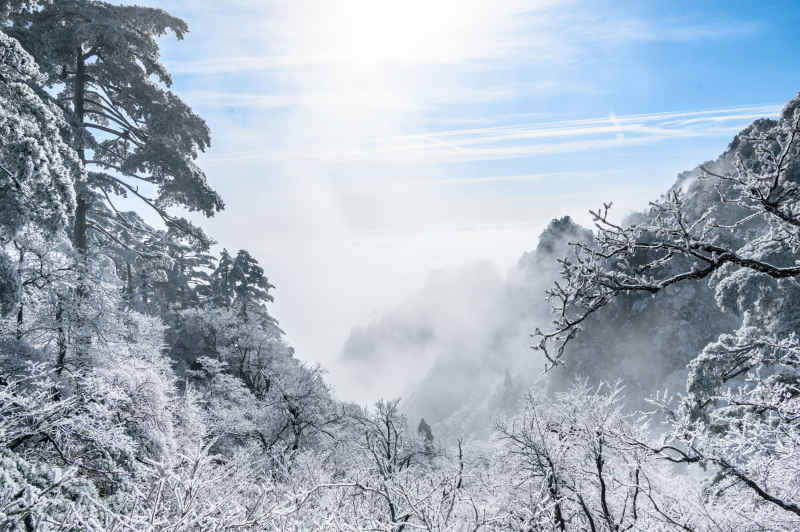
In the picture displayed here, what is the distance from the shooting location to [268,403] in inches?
798

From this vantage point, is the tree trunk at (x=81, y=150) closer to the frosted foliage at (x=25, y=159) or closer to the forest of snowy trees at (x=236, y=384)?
the forest of snowy trees at (x=236, y=384)

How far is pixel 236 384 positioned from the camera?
2050cm

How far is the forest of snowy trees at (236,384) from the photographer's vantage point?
11.4ft

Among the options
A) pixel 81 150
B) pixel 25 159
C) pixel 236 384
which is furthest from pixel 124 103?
pixel 236 384

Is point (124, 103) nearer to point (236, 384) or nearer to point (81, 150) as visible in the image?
point (81, 150)

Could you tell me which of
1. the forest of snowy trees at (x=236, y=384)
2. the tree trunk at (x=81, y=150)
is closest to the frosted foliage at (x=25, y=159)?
the forest of snowy trees at (x=236, y=384)

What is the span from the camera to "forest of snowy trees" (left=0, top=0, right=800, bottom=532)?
3486mm

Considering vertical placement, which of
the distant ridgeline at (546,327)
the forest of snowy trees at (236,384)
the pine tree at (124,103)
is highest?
the distant ridgeline at (546,327)

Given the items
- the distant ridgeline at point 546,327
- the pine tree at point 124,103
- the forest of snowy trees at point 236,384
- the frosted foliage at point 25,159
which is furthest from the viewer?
the distant ridgeline at point 546,327

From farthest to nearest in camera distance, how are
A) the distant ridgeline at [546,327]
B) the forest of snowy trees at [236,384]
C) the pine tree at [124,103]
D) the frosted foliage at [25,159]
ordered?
1. the distant ridgeline at [546,327]
2. the pine tree at [124,103]
3. the frosted foliage at [25,159]
4. the forest of snowy trees at [236,384]

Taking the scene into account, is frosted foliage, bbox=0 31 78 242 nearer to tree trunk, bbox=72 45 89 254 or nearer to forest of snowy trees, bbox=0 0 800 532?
forest of snowy trees, bbox=0 0 800 532

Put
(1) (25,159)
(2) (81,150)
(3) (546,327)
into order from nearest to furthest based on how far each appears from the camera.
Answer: (1) (25,159), (2) (81,150), (3) (546,327)

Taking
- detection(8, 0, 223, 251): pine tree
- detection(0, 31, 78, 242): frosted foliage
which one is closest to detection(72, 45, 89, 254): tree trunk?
detection(8, 0, 223, 251): pine tree

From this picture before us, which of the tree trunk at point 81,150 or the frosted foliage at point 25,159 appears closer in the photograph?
the frosted foliage at point 25,159
